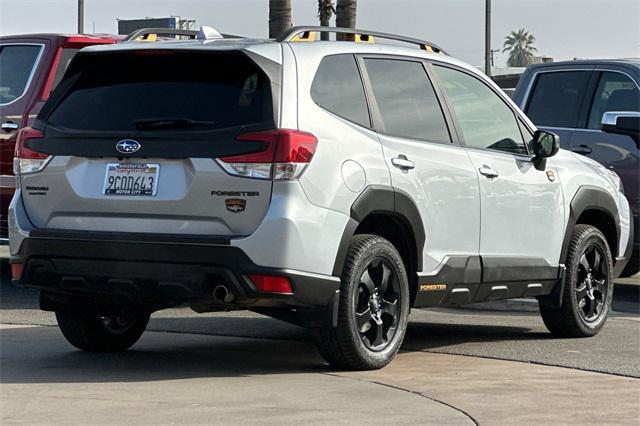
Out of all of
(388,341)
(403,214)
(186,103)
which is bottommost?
(388,341)

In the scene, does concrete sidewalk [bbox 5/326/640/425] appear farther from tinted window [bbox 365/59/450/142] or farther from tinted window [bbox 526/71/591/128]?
tinted window [bbox 526/71/591/128]

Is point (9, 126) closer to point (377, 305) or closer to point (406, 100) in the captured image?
point (406, 100)

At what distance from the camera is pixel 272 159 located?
7398 mm


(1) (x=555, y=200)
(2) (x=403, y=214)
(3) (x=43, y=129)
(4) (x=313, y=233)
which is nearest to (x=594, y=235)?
(1) (x=555, y=200)

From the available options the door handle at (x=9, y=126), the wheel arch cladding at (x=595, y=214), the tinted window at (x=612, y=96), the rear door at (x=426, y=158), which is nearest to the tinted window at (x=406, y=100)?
the rear door at (x=426, y=158)

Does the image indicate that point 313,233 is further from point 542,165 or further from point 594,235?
point 594,235

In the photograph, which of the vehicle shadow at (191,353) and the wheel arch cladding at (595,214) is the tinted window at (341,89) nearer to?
the vehicle shadow at (191,353)

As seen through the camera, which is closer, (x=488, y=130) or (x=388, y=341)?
(x=388, y=341)

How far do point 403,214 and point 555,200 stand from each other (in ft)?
6.01

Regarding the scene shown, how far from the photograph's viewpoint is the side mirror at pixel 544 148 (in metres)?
9.48

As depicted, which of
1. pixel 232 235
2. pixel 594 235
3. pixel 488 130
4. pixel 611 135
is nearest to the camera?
pixel 232 235

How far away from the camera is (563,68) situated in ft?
43.6

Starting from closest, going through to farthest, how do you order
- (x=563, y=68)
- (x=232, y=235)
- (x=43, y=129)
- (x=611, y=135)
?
(x=232, y=235), (x=43, y=129), (x=611, y=135), (x=563, y=68)

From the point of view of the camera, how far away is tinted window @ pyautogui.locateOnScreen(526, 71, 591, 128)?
13.0 m
